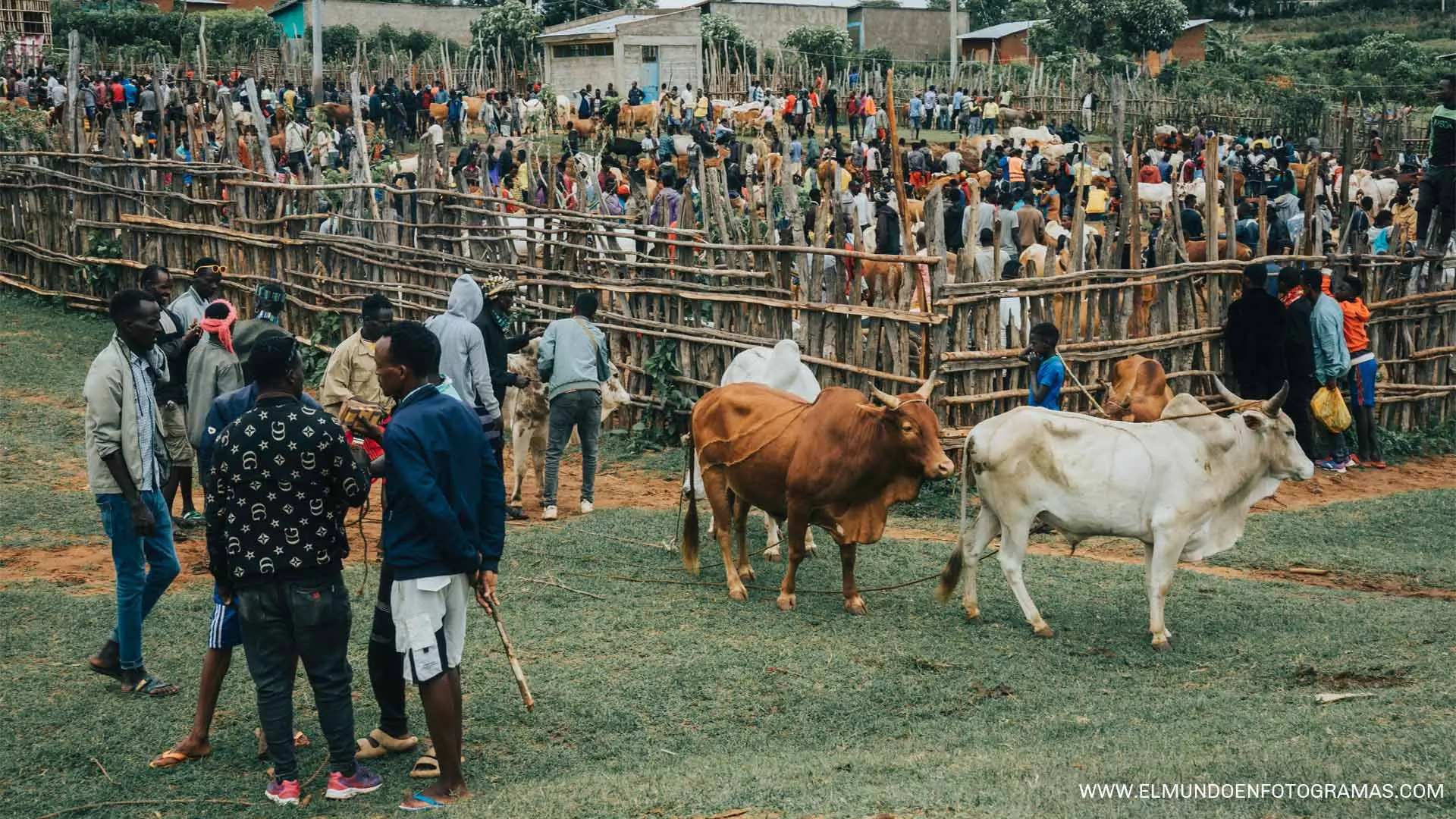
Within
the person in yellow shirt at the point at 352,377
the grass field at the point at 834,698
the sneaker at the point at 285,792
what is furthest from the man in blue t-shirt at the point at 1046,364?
the sneaker at the point at 285,792

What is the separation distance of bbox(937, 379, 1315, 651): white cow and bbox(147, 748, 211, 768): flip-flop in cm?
413

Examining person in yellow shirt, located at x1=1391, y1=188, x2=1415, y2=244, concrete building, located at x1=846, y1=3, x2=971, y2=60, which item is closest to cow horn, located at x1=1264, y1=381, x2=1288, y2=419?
person in yellow shirt, located at x1=1391, y1=188, x2=1415, y2=244

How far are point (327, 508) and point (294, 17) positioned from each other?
5293cm

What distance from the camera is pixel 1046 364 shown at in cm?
994

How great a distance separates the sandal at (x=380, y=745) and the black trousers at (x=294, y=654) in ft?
1.40

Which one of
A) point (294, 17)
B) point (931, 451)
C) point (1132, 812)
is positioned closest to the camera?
point (1132, 812)

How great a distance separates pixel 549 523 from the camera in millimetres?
10711

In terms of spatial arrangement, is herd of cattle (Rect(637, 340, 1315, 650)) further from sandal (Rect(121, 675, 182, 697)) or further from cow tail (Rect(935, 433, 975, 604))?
sandal (Rect(121, 675, 182, 697))

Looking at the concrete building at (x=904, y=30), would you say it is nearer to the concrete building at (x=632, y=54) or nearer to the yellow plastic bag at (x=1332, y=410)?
the concrete building at (x=632, y=54)

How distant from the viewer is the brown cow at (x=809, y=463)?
7879mm

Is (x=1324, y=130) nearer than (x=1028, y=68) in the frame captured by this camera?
Yes

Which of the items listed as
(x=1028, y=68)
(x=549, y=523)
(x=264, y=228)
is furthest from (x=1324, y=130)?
(x=549, y=523)

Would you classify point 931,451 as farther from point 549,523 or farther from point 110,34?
point 110,34

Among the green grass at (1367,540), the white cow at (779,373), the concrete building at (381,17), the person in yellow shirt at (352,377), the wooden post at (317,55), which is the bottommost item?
the green grass at (1367,540)
